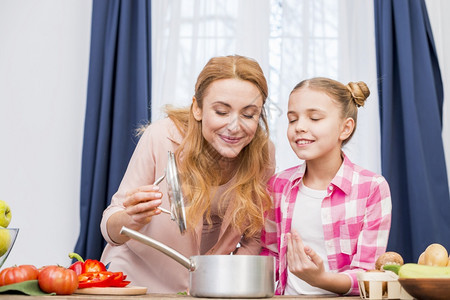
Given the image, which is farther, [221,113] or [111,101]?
[111,101]

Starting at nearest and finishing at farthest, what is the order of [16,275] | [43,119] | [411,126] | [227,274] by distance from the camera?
[227,274]
[16,275]
[411,126]
[43,119]

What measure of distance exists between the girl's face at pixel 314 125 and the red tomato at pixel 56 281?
0.83 meters

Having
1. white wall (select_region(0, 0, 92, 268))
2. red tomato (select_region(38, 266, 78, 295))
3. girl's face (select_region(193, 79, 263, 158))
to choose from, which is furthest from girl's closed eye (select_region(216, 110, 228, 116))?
white wall (select_region(0, 0, 92, 268))

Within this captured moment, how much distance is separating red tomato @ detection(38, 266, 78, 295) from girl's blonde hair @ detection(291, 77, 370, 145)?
0.95 metres

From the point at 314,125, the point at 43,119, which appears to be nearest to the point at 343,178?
the point at 314,125

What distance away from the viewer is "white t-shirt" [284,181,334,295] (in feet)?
5.42

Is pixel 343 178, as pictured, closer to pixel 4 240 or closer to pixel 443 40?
pixel 4 240

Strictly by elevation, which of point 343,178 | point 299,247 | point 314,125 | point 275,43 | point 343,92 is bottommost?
point 299,247

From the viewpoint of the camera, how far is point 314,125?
5.66 ft

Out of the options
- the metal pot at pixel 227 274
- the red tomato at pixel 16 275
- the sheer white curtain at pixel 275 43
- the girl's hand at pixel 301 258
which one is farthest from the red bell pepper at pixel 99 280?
the sheer white curtain at pixel 275 43

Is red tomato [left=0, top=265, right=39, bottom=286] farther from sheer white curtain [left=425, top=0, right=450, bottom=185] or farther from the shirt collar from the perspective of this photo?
sheer white curtain [left=425, top=0, right=450, bottom=185]

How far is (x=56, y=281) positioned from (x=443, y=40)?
2664mm

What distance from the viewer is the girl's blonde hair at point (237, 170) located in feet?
5.54

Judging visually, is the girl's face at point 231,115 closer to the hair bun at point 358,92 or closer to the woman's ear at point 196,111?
the woman's ear at point 196,111
